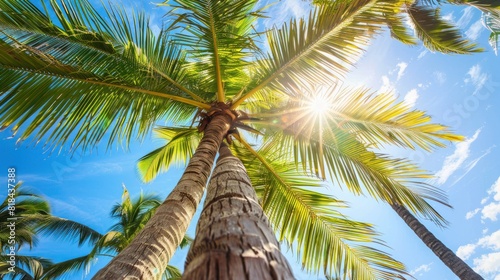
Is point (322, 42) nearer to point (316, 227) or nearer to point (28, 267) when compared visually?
point (316, 227)

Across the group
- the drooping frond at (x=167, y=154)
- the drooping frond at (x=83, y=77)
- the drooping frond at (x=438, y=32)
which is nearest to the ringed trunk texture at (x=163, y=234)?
the drooping frond at (x=83, y=77)

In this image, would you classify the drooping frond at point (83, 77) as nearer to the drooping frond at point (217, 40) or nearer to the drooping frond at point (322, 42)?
the drooping frond at point (217, 40)

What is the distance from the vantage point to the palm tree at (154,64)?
3.36 m

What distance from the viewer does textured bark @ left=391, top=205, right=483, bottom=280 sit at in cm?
614

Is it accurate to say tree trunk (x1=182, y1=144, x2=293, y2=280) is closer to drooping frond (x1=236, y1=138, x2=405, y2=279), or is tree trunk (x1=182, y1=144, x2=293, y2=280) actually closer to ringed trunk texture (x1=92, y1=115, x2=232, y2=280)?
ringed trunk texture (x1=92, y1=115, x2=232, y2=280)

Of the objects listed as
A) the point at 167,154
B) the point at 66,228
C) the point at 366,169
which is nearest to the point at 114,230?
the point at 66,228

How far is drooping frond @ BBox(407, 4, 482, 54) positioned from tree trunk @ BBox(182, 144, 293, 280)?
758 cm

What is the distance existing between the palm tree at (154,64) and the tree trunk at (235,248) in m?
1.23

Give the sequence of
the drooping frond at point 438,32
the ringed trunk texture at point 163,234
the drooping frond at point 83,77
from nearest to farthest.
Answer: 1. the ringed trunk texture at point 163,234
2. the drooping frond at point 83,77
3. the drooping frond at point 438,32

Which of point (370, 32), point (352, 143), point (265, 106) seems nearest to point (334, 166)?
point (352, 143)

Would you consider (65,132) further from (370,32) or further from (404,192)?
(404,192)

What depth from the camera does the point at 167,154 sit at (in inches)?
238

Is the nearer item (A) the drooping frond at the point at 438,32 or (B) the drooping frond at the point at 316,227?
(B) the drooping frond at the point at 316,227

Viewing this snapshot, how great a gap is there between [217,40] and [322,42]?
1528 mm
